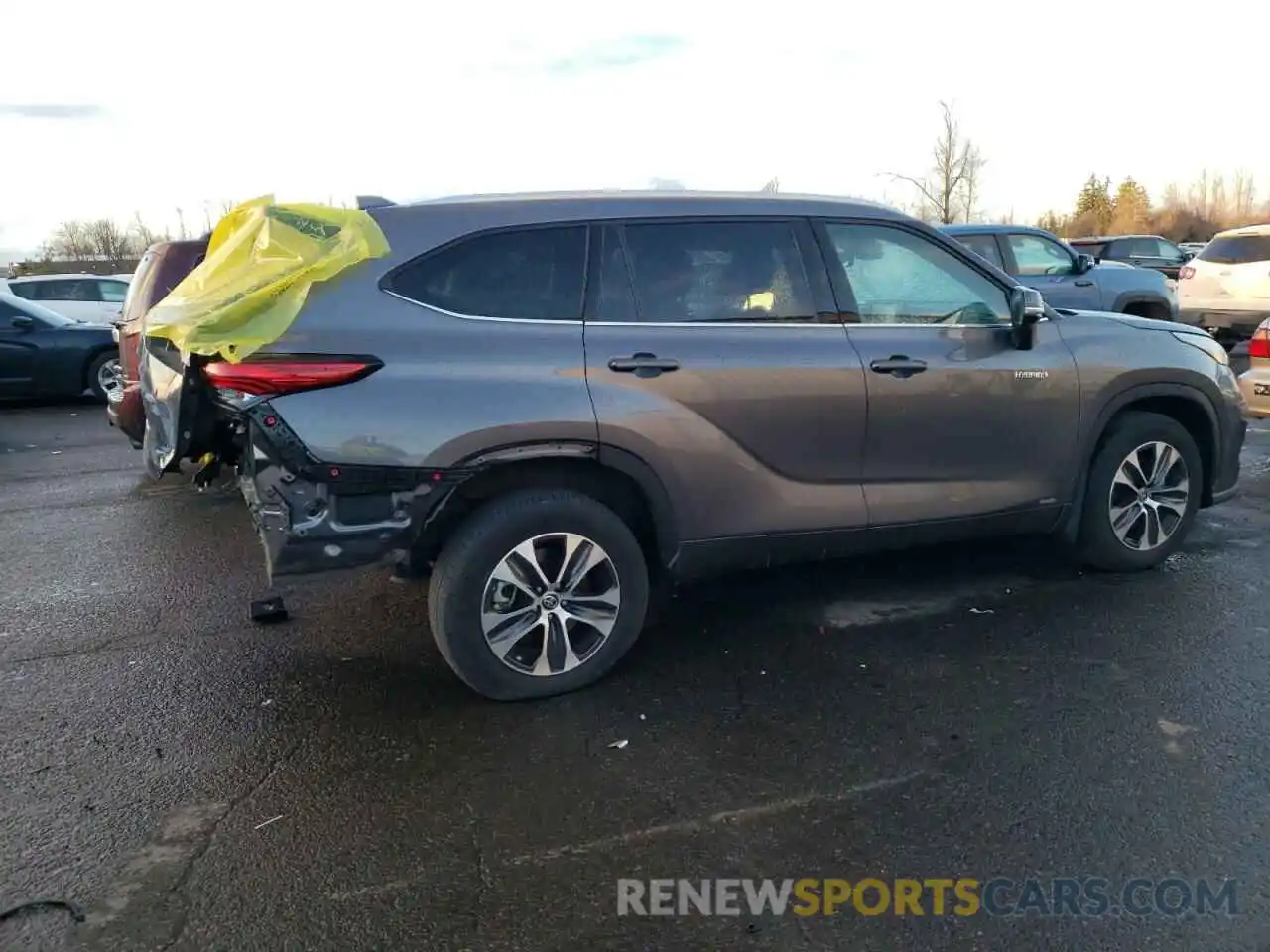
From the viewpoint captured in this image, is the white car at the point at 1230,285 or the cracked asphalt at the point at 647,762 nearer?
the cracked asphalt at the point at 647,762

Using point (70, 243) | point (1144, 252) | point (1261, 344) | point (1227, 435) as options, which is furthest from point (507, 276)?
point (70, 243)

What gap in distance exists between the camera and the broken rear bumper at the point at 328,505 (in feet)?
11.4

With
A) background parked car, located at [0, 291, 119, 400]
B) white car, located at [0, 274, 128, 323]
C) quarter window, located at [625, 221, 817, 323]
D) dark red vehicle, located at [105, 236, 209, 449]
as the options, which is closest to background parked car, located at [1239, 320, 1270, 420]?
quarter window, located at [625, 221, 817, 323]

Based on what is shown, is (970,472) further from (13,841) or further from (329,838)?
(13,841)

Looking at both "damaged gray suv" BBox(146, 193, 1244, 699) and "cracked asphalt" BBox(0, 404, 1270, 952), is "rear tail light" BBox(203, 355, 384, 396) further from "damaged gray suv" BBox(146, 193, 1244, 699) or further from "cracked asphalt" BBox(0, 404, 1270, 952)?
"cracked asphalt" BBox(0, 404, 1270, 952)

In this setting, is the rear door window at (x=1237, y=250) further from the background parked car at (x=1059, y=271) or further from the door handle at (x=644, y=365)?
the door handle at (x=644, y=365)

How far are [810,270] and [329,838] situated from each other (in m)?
2.87

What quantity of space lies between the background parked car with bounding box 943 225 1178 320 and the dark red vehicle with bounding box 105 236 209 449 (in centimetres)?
766

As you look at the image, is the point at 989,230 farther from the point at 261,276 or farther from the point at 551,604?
the point at 261,276

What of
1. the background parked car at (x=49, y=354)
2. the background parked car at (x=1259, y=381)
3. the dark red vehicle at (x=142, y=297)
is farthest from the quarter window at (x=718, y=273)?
the background parked car at (x=49, y=354)

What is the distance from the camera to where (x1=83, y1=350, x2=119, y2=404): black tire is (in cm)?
1218

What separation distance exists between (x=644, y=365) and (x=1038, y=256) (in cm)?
882

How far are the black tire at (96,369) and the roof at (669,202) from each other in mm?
9988

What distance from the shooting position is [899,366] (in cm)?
427
